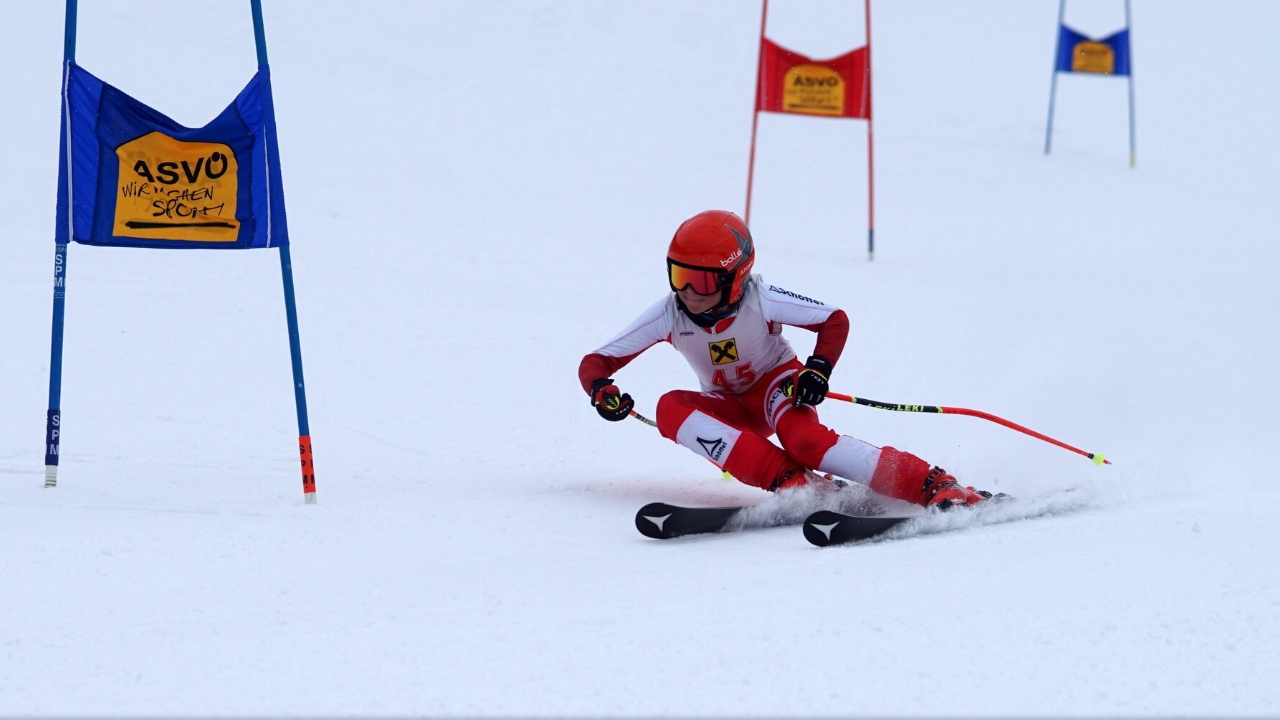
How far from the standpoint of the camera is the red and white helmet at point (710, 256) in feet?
16.5

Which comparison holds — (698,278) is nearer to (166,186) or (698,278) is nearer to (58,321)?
(166,186)

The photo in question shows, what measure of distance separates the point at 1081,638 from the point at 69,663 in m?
2.54

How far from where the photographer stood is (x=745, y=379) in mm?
5492

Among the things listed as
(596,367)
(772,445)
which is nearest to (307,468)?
(596,367)

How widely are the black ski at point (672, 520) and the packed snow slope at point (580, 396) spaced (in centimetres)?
11

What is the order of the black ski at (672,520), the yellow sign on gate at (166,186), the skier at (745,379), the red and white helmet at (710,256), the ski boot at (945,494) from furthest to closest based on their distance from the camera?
the red and white helmet at (710,256) < the skier at (745,379) < the yellow sign on gate at (166,186) < the ski boot at (945,494) < the black ski at (672,520)

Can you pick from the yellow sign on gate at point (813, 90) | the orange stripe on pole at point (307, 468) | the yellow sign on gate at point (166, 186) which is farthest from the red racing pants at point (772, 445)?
the yellow sign on gate at point (813, 90)

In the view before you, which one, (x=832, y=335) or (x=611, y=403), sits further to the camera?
(x=832, y=335)

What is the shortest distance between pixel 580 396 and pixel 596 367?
78.1 inches

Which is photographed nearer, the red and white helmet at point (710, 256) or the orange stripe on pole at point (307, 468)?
the orange stripe on pole at point (307, 468)

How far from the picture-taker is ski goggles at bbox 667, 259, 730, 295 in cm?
506

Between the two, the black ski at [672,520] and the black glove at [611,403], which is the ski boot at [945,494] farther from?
the black glove at [611,403]

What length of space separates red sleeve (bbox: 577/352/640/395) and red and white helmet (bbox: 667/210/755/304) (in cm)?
47

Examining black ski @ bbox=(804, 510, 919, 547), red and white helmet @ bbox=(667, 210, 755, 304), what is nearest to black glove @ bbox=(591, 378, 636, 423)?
red and white helmet @ bbox=(667, 210, 755, 304)
